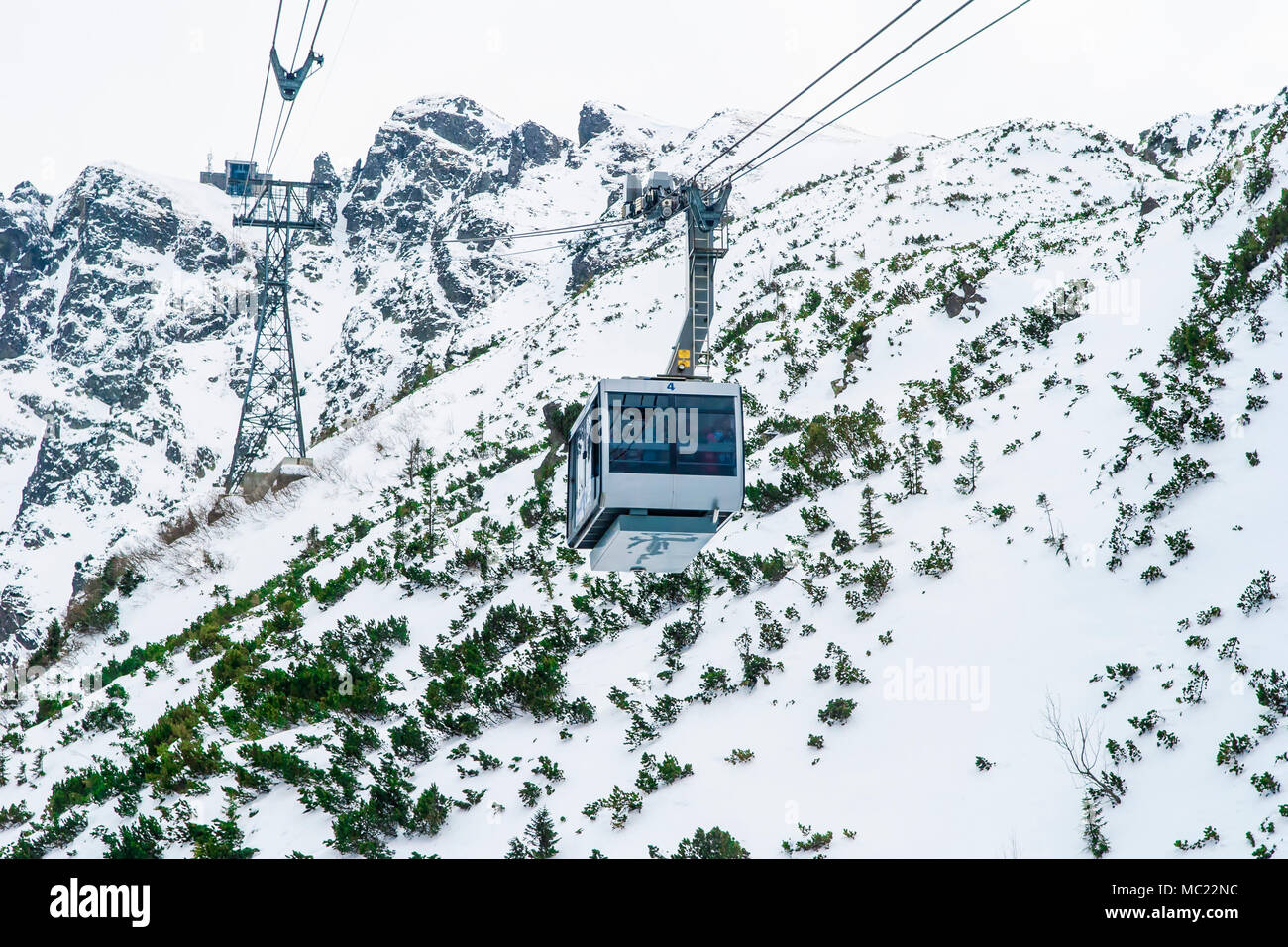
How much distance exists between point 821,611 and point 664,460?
5.49m

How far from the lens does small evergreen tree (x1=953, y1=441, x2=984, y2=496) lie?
17797 mm

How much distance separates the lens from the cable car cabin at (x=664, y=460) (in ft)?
39.8

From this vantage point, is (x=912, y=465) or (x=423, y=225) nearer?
(x=912, y=465)

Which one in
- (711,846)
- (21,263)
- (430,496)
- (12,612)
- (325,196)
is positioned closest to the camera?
(711,846)

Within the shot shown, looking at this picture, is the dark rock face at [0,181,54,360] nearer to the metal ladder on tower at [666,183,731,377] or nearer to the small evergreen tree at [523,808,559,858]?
the metal ladder on tower at [666,183,731,377]

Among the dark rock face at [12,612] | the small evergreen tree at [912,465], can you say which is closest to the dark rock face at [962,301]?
the small evergreen tree at [912,465]

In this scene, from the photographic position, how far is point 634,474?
1212 centimetres

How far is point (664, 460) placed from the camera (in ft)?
40.2

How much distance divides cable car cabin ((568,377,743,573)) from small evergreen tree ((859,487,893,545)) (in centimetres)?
557

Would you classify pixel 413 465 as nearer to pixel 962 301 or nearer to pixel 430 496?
pixel 430 496

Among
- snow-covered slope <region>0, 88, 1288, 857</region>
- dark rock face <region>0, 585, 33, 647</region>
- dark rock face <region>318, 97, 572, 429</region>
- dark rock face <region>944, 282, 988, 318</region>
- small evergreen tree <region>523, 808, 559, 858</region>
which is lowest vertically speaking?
small evergreen tree <region>523, 808, 559, 858</region>

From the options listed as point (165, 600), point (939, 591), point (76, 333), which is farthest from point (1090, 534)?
point (76, 333)

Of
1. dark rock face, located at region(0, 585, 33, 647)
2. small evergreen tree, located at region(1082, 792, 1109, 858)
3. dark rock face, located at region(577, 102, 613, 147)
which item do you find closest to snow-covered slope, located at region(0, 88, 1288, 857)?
small evergreen tree, located at region(1082, 792, 1109, 858)

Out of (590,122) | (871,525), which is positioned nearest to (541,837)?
(871,525)
